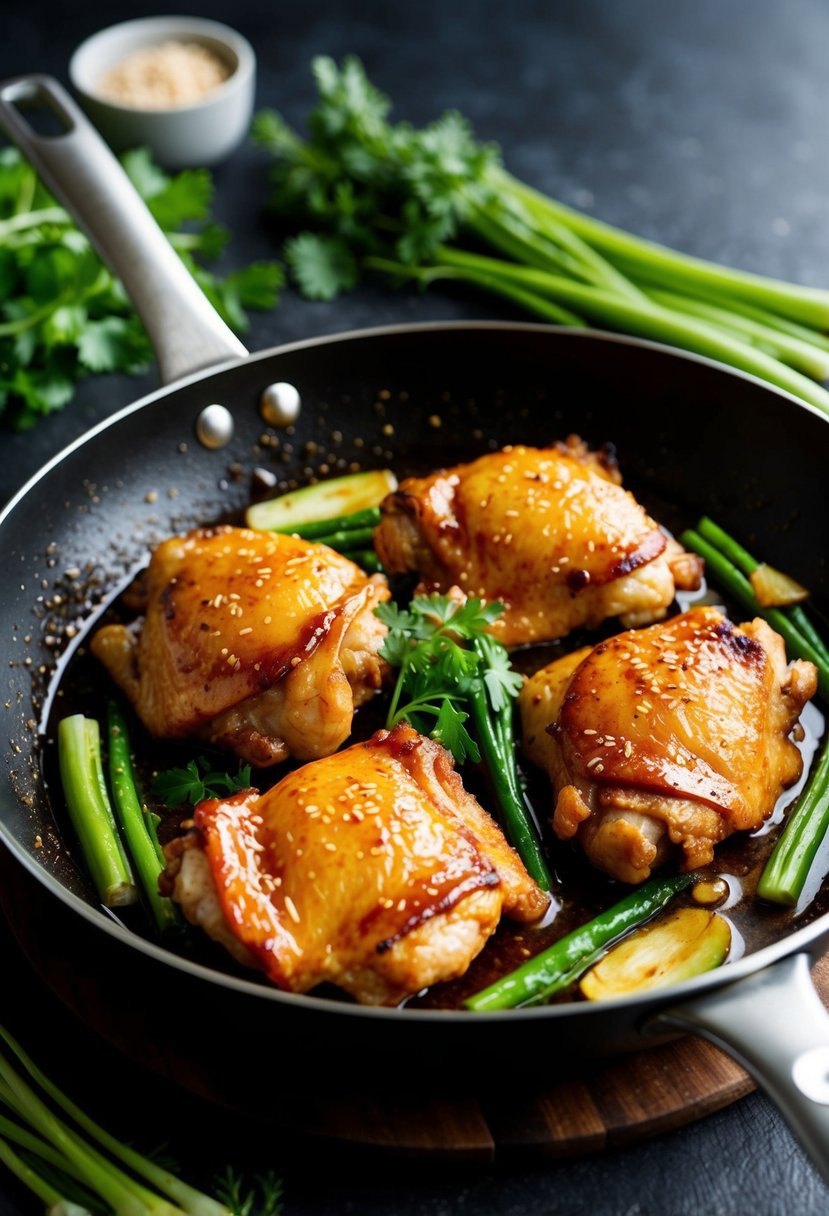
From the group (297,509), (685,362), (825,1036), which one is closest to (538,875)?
(825,1036)

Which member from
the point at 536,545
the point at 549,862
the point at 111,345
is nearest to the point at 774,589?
the point at 536,545

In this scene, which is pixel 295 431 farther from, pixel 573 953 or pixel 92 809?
pixel 573 953

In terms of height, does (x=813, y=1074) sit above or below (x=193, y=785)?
above

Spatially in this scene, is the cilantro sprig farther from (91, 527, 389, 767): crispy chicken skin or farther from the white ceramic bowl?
the white ceramic bowl

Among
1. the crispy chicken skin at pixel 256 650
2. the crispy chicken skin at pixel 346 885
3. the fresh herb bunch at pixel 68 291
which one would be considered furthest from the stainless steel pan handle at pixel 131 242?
the crispy chicken skin at pixel 346 885

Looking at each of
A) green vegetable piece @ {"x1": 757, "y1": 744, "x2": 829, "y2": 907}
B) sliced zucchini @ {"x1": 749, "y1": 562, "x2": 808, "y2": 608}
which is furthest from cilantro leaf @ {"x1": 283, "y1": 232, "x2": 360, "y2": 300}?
green vegetable piece @ {"x1": 757, "y1": 744, "x2": 829, "y2": 907}

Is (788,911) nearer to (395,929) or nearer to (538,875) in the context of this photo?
(538,875)
